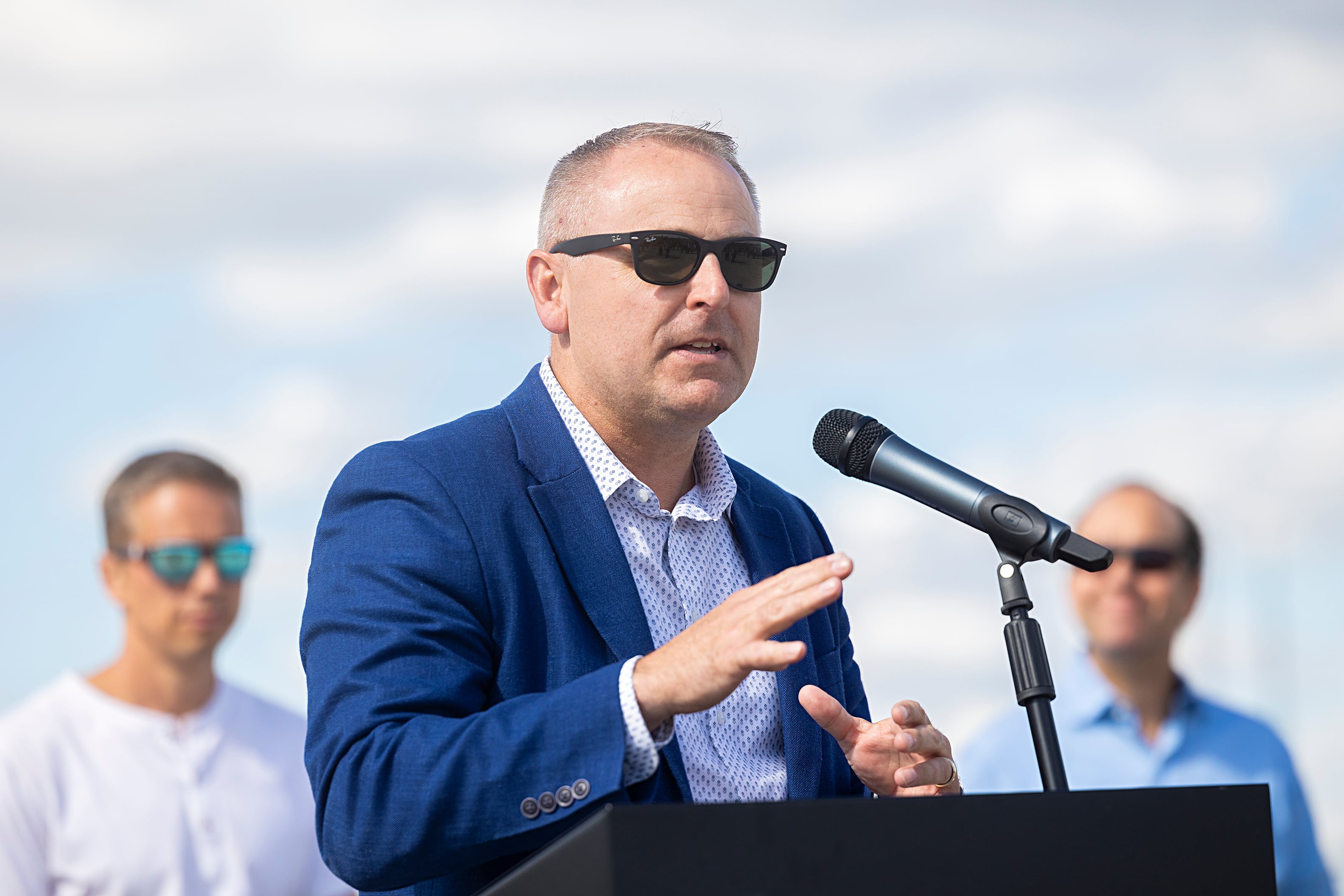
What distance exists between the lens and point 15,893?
3.83m

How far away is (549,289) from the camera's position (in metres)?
2.63

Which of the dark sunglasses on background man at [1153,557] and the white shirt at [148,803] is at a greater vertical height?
the dark sunglasses on background man at [1153,557]

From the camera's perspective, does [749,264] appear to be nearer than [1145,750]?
Yes

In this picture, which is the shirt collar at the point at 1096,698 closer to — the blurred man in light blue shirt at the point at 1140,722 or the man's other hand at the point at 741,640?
the blurred man in light blue shirt at the point at 1140,722

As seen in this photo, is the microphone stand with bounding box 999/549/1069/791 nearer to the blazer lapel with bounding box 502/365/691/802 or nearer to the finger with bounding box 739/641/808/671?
the finger with bounding box 739/641/808/671

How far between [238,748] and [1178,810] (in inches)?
138

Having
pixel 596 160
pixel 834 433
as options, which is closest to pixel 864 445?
pixel 834 433

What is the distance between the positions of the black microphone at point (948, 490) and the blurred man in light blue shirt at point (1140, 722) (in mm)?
2830

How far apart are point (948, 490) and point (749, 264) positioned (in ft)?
2.40

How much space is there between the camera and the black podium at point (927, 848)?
4.04 ft

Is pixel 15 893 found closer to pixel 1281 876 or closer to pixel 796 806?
pixel 796 806

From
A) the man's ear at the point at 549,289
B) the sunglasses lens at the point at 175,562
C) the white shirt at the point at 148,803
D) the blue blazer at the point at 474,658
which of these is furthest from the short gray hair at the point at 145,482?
the blue blazer at the point at 474,658

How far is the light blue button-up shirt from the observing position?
4488mm

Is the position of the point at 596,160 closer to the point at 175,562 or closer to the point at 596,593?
the point at 596,593
